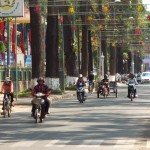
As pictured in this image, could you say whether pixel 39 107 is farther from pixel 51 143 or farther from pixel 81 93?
pixel 81 93

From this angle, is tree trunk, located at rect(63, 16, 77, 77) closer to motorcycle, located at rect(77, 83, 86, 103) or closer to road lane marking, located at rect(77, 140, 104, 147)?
motorcycle, located at rect(77, 83, 86, 103)

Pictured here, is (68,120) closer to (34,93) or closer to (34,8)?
(34,93)

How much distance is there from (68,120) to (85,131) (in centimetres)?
438

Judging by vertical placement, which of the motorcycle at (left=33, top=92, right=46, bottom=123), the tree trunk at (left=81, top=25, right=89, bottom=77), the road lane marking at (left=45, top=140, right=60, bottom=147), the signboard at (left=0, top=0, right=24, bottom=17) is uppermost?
the signboard at (left=0, top=0, right=24, bottom=17)

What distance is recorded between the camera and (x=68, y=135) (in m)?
17.3

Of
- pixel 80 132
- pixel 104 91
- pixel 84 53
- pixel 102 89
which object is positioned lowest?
pixel 80 132

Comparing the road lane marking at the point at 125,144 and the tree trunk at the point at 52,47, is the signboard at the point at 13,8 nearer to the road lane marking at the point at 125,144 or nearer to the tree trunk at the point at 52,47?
the tree trunk at the point at 52,47

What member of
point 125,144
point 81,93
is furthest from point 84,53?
point 125,144

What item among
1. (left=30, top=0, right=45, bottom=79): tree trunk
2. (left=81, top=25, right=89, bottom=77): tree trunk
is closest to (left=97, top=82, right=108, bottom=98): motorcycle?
(left=30, top=0, right=45, bottom=79): tree trunk

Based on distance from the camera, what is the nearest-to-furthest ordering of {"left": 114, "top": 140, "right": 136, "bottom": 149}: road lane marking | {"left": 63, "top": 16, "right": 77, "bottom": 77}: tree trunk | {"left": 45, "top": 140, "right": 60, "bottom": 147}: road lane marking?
{"left": 114, "top": 140, "right": 136, "bottom": 149}: road lane marking → {"left": 45, "top": 140, "right": 60, "bottom": 147}: road lane marking → {"left": 63, "top": 16, "right": 77, "bottom": 77}: tree trunk

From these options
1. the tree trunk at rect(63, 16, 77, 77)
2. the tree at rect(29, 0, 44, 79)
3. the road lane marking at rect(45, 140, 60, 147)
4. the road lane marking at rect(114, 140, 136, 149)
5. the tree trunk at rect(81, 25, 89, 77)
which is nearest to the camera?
the road lane marking at rect(114, 140, 136, 149)

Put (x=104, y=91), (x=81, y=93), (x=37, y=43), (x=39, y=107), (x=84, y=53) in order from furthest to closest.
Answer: (x=84, y=53) → (x=37, y=43) → (x=104, y=91) → (x=81, y=93) → (x=39, y=107)

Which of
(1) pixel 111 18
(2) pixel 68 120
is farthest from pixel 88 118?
(1) pixel 111 18

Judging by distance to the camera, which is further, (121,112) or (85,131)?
(121,112)
